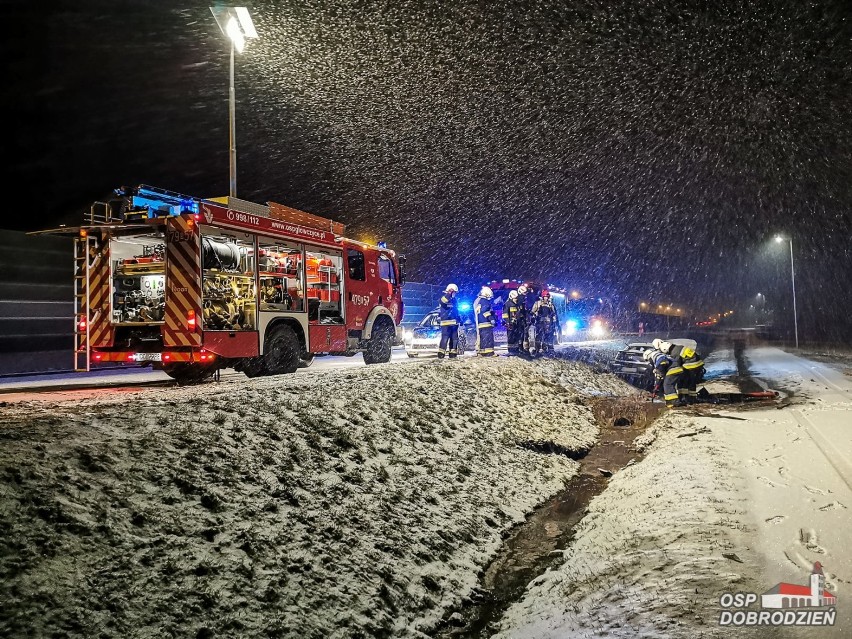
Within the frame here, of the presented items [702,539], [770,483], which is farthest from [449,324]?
[702,539]

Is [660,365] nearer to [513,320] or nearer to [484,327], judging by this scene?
[484,327]

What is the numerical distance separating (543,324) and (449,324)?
376 cm

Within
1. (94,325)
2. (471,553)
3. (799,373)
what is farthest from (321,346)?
(799,373)

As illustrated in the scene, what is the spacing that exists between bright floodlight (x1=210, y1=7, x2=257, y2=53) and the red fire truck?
19.6ft

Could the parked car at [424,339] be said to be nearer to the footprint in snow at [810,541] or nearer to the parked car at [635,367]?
the parked car at [635,367]

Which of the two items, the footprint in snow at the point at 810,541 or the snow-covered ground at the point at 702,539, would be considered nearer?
the snow-covered ground at the point at 702,539

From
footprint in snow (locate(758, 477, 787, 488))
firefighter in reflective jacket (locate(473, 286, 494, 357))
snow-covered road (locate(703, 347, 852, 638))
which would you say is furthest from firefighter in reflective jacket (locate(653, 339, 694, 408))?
footprint in snow (locate(758, 477, 787, 488))

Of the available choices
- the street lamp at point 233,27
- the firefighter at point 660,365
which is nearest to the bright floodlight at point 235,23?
the street lamp at point 233,27

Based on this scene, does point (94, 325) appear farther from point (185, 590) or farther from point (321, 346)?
point (185, 590)

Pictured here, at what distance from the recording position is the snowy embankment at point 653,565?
151 inches

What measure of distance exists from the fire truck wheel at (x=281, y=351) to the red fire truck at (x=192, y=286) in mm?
21

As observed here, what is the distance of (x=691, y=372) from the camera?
39.1ft

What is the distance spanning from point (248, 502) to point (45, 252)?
1212cm

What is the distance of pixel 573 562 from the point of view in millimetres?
5254
